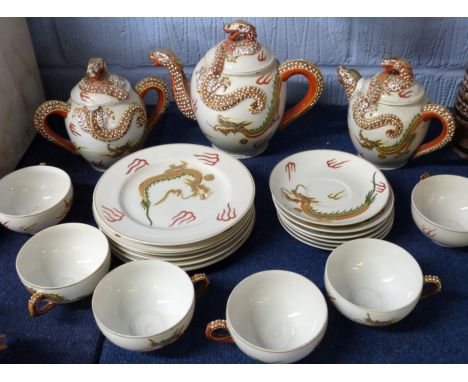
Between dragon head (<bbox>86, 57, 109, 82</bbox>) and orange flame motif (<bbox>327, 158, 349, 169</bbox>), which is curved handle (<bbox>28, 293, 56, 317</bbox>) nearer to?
dragon head (<bbox>86, 57, 109, 82</bbox>)

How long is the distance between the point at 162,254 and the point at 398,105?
0.47m

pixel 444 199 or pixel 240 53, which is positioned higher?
pixel 240 53

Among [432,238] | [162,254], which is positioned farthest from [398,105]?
[162,254]

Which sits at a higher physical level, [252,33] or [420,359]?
[252,33]

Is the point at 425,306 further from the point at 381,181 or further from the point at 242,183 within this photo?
the point at 242,183

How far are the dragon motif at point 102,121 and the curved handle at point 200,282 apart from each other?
0.33m

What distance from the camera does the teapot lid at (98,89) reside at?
913mm

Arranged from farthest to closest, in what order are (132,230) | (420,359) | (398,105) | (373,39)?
(373,39) < (398,105) < (132,230) < (420,359)

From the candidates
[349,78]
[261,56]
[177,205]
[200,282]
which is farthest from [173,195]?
[349,78]

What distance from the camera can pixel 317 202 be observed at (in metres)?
0.88

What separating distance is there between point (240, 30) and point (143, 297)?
18.8 inches

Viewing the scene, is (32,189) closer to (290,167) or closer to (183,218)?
(183,218)

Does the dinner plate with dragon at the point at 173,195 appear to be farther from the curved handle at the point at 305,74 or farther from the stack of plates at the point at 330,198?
the curved handle at the point at 305,74
